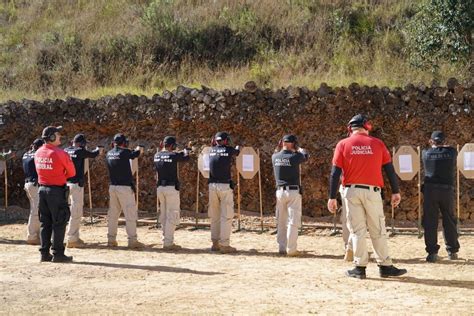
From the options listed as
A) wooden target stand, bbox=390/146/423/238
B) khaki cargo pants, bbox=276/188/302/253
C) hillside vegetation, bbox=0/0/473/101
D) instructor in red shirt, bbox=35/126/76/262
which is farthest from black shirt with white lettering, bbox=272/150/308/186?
hillside vegetation, bbox=0/0/473/101

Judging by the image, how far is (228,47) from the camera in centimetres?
2528

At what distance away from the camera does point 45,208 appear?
1119cm

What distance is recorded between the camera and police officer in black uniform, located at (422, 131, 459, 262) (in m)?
10.8

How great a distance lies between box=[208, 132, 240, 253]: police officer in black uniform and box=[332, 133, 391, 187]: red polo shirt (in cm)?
350

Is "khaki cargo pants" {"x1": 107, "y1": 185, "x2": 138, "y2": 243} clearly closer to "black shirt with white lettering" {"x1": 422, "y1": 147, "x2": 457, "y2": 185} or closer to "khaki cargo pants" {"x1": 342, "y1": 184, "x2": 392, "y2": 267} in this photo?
"khaki cargo pants" {"x1": 342, "y1": 184, "x2": 392, "y2": 267}

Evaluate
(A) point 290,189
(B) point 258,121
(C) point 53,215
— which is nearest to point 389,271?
(A) point 290,189

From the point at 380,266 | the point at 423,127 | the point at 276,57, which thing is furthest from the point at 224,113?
the point at 380,266

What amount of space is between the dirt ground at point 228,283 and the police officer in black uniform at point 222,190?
391mm

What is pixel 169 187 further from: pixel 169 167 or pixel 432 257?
pixel 432 257

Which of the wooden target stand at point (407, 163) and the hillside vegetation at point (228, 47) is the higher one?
the hillside vegetation at point (228, 47)

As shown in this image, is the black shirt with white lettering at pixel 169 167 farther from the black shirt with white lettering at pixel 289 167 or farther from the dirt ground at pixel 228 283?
the black shirt with white lettering at pixel 289 167

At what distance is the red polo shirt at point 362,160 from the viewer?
9.14 metres

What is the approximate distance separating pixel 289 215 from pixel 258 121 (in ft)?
19.9

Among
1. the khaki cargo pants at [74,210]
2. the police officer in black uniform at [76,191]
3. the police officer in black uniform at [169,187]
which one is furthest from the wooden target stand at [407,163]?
the khaki cargo pants at [74,210]
